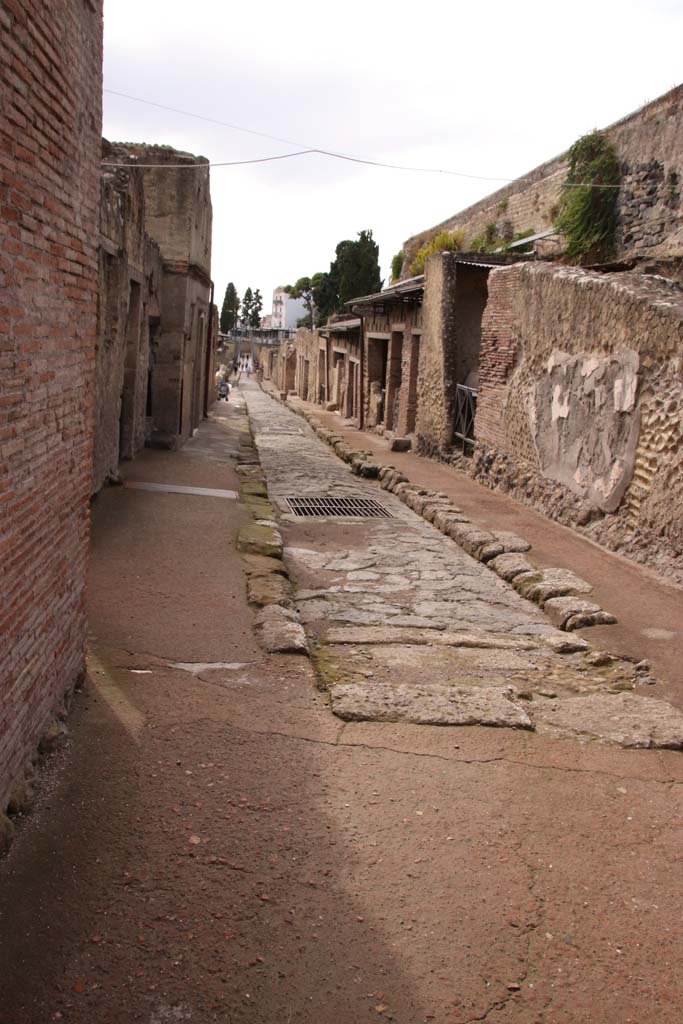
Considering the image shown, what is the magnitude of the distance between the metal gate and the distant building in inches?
3390

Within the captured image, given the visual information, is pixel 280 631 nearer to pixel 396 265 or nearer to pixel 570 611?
pixel 570 611

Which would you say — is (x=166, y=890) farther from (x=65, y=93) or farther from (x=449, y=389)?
(x=449, y=389)

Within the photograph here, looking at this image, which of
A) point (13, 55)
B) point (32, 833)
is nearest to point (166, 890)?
point (32, 833)

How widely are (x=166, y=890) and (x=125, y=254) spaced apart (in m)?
8.61

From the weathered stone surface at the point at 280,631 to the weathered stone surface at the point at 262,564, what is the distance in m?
1.07

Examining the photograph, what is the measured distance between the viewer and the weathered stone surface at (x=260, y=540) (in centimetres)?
801

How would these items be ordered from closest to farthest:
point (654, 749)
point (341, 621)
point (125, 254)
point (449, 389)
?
point (654, 749) → point (341, 621) → point (125, 254) → point (449, 389)

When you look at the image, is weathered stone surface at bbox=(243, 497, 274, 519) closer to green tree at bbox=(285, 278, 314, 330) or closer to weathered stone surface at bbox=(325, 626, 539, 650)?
weathered stone surface at bbox=(325, 626, 539, 650)

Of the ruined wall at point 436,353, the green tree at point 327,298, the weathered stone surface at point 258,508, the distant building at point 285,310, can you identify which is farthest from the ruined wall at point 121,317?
the distant building at point 285,310

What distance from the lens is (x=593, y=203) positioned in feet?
61.0

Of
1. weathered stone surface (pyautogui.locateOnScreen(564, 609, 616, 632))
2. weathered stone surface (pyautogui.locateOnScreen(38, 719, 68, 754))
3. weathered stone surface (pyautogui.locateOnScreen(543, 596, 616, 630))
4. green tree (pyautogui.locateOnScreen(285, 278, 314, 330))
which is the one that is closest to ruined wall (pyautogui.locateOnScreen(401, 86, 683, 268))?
weathered stone surface (pyautogui.locateOnScreen(543, 596, 616, 630))

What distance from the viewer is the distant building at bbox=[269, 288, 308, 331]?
359 feet

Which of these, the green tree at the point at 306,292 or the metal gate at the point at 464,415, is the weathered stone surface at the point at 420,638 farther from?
the green tree at the point at 306,292

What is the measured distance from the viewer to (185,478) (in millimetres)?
11625
